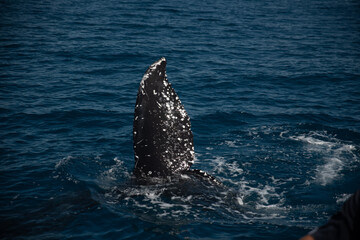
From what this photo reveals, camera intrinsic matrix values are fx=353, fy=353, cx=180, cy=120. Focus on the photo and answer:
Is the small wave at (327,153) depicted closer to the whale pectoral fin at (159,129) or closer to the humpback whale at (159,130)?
the humpback whale at (159,130)

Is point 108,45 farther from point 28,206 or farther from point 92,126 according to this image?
point 28,206

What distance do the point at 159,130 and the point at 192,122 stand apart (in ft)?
18.8

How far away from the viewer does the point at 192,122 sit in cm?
1196

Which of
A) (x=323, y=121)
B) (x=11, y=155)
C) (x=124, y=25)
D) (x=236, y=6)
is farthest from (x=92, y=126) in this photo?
(x=236, y=6)

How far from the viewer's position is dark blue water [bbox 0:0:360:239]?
6.51 meters

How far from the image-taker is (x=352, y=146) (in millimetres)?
10125

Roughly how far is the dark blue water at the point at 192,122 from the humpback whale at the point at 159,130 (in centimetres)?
39

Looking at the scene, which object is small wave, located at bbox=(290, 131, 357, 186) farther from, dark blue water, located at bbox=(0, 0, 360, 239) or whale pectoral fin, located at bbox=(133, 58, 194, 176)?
whale pectoral fin, located at bbox=(133, 58, 194, 176)

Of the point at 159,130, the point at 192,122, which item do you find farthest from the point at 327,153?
the point at 159,130

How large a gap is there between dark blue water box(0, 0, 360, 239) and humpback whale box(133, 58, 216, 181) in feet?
1.28

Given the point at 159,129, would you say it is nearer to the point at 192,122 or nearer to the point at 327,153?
the point at 327,153

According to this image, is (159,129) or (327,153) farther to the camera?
(327,153)

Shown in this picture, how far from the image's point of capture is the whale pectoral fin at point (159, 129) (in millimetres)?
6211

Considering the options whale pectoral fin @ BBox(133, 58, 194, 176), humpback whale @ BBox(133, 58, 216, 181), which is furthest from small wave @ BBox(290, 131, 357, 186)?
whale pectoral fin @ BBox(133, 58, 194, 176)
